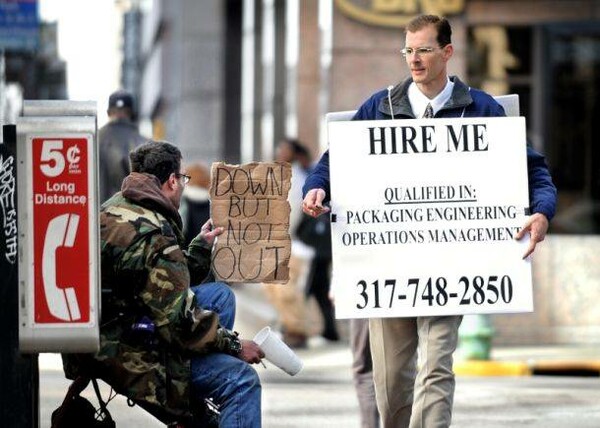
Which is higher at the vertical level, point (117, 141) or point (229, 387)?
point (117, 141)

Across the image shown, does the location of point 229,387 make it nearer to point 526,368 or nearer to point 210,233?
point 210,233

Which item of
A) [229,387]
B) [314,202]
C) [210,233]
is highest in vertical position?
[314,202]

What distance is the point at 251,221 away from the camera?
718 cm

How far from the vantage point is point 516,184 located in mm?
7406

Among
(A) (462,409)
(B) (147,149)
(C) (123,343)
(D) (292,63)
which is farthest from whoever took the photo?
(D) (292,63)

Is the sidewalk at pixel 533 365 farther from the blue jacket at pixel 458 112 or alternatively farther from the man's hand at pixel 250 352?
the man's hand at pixel 250 352

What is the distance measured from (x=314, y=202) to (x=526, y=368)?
23.6ft

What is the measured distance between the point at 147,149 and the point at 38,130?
0.95 m

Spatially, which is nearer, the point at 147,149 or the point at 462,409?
the point at 147,149

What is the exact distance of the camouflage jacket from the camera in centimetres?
664

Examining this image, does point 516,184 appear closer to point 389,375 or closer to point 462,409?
point 389,375

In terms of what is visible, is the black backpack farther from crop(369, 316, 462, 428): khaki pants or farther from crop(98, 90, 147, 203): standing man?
crop(98, 90, 147, 203): standing man

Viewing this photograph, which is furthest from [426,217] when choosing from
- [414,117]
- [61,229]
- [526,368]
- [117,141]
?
[526,368]

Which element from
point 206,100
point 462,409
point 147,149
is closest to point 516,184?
point 147,149
